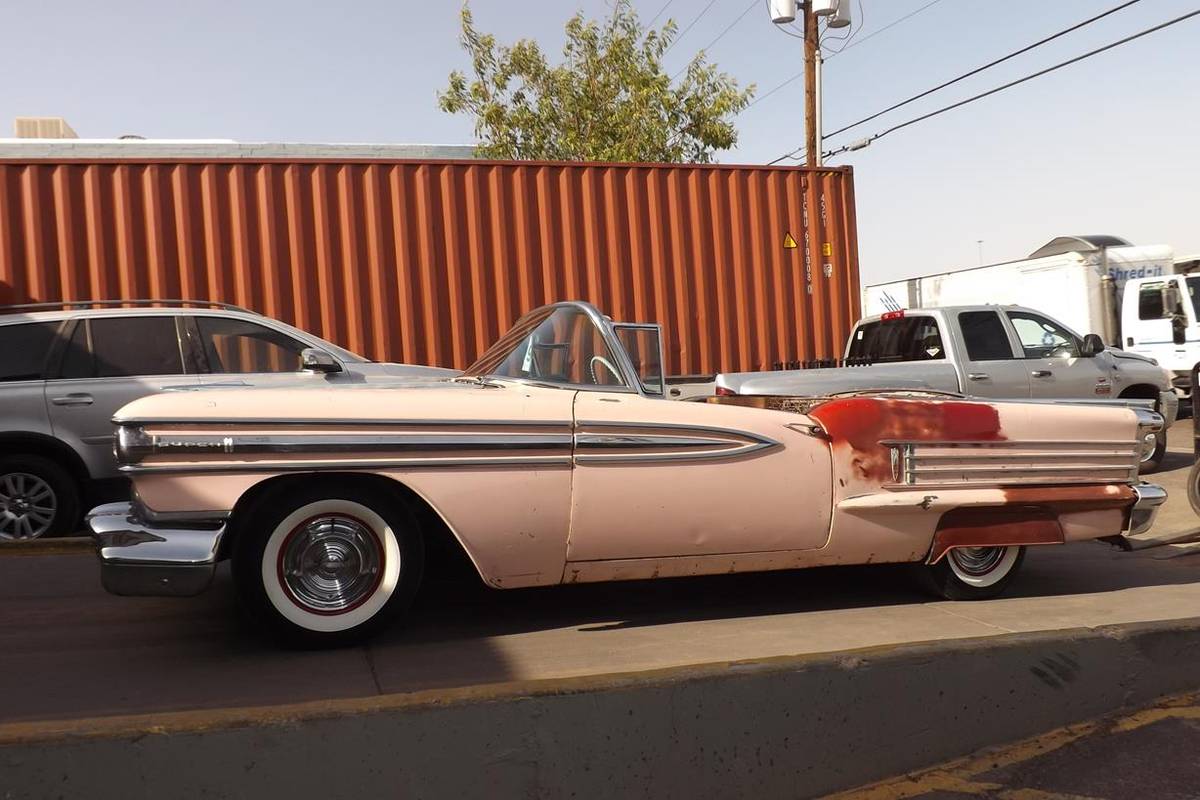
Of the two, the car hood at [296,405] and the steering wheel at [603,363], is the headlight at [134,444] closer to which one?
the car hood at [296,405]

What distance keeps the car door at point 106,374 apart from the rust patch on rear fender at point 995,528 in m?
4.91

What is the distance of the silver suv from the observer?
21.5 ft

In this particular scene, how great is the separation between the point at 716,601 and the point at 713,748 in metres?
1.86

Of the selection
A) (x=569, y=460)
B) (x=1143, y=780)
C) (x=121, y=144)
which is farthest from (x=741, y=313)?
(x=121, y=144)

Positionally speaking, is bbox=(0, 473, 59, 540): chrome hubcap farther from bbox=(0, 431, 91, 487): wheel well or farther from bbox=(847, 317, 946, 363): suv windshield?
bbox=(847, 317, 946, 363): suv windshield

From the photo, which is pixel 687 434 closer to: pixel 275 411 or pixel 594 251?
pixel 275 411

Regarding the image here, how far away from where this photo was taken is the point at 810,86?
18.4 m

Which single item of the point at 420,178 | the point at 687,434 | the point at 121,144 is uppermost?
the point at 121,144

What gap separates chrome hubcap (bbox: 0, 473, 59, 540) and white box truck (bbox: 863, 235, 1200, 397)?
1100 cm

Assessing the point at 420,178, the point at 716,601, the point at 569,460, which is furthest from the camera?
the point at 420,178

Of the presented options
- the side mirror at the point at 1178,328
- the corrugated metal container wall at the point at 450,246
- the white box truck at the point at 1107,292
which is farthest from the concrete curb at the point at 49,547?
the side mirror at the point at 1178,328

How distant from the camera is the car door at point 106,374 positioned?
663 centimetres

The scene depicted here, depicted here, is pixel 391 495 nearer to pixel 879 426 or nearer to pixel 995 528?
pixel 879 426

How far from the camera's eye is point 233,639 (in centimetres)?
394
